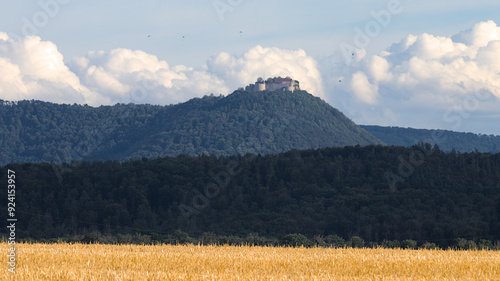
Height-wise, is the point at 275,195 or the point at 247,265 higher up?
the point at 275,195

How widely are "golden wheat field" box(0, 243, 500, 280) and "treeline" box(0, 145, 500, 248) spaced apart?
53.2 m

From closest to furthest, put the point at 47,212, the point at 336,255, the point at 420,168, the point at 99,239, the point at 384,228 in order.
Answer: the point at 336,255 < the point at 99,239 < the point at 384,228 < the point at 47,212 < the point at 420,168

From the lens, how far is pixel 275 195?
414 feet

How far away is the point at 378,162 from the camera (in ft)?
450

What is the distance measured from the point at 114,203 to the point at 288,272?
92.2 metres

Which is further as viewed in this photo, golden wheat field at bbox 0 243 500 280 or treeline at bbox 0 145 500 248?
treeline at bbox 0 145 500 248

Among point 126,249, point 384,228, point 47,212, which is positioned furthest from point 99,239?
point 47,212

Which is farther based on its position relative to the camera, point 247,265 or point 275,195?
point 275,195

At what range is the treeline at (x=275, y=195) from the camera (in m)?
99.9

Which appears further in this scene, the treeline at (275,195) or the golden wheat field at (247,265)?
the treeline at (275,195)

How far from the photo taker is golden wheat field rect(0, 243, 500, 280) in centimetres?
2428

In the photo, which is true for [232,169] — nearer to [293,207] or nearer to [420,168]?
[293,207]

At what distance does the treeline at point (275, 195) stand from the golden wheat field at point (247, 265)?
5320 centimetres

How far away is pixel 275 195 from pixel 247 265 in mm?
97757
